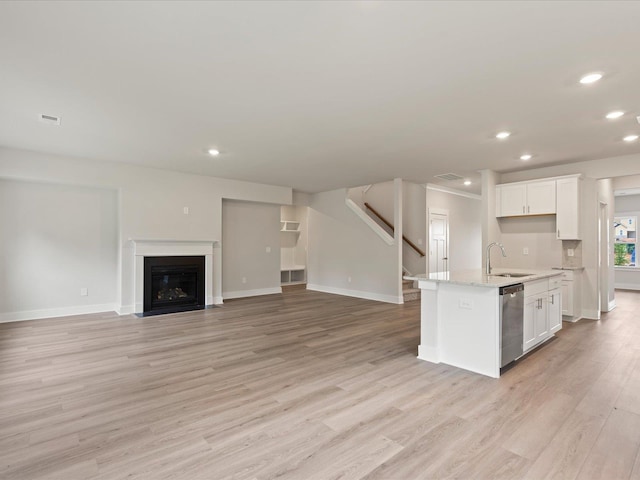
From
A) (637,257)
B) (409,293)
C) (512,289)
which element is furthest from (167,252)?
(637,257)

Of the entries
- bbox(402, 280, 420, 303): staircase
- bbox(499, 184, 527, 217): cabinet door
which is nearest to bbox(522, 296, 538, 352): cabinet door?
bbox(499, 184, 527, 217): cabinet door

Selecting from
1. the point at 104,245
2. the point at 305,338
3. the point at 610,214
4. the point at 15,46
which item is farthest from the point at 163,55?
the point at 610,214

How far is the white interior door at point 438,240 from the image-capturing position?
861 cm

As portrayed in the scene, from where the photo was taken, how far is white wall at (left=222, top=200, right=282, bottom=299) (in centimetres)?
757

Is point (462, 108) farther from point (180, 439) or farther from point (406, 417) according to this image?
point (180, 439)

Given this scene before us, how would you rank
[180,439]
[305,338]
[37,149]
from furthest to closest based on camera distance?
[37,149], [305,338], [180,439]

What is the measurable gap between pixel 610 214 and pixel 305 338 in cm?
634

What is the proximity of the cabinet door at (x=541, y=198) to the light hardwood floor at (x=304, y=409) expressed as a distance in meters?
2.14

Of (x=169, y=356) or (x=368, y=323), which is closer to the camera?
(x=169, y=356)

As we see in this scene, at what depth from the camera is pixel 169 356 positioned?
3.72 metres

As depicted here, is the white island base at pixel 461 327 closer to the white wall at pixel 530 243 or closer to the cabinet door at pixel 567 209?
the cabinet door at pixel 567 209

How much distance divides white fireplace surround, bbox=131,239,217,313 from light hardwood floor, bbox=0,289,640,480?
1431 millimetres

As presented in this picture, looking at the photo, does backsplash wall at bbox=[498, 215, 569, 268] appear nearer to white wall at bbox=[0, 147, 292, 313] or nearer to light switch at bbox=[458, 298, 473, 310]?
light switch at bbox=[458, 298, 473, 310]

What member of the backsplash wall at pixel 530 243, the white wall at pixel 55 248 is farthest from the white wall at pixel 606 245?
the white wall at pixel 55 248
